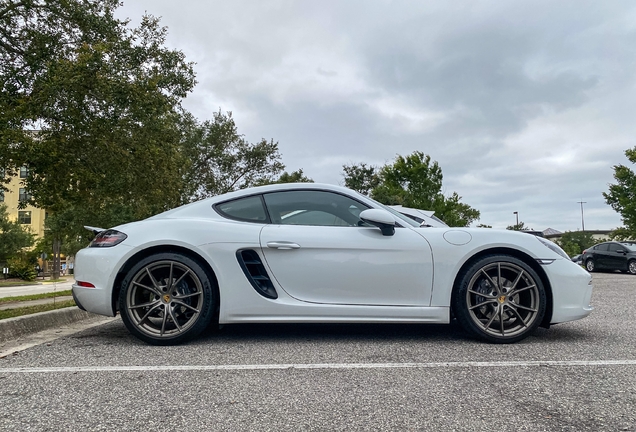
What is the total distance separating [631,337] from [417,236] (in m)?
1.93

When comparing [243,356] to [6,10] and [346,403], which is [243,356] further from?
[6,10]

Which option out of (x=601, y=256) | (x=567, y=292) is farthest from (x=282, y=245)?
(x=601, y=256)

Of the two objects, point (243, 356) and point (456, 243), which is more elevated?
point (456, 243)

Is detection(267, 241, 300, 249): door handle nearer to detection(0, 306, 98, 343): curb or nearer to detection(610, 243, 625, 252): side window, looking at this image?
detection(0, 306, 98, 343): curb

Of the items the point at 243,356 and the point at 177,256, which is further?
the point at 177,256

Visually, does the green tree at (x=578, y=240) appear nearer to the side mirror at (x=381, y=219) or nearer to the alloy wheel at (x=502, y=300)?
the alloy wheel at (x=502, y=300)

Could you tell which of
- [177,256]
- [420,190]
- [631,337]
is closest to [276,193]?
[177,256]

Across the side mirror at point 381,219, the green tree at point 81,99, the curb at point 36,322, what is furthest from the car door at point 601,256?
the curb at point 36,322

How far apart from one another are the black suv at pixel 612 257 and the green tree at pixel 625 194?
1097cm

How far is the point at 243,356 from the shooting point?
10.3 ft

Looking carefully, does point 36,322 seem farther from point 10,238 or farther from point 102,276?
point 10,238

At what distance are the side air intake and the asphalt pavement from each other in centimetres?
40

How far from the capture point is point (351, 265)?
3.51 meters

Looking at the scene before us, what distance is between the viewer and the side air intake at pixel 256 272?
353 centimetres
